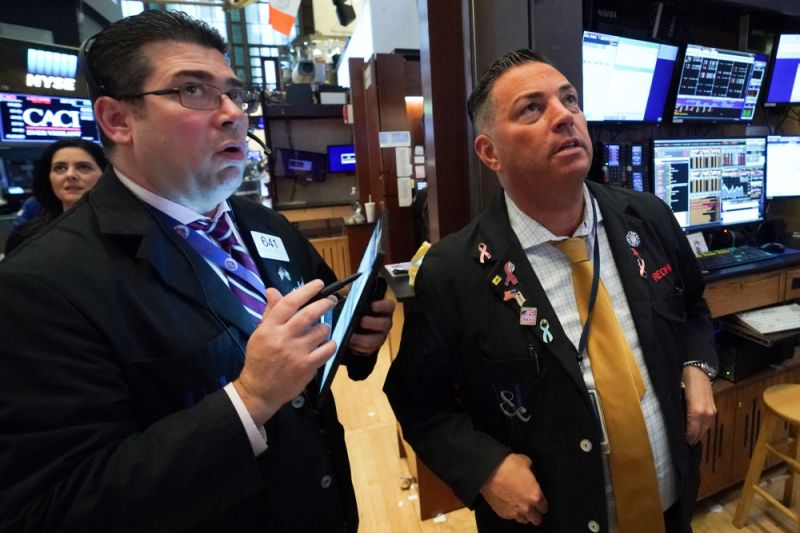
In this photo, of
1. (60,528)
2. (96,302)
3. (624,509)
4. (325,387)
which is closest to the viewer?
(60,528)

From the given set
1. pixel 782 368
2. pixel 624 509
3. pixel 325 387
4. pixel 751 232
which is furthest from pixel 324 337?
pixel 751 232

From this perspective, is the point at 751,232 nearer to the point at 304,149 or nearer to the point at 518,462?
the point at 518,462

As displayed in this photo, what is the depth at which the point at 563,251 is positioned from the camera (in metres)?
1.14

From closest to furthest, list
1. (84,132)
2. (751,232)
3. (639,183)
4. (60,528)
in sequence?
(60,528), (639,183), (751,232), (84,132)

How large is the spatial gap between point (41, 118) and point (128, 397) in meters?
5.43

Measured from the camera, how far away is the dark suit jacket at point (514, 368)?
3.42 feet

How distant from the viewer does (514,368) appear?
1066 millimetres

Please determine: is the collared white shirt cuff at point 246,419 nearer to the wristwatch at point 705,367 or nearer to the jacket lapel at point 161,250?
the jacket lapel at point 161,250

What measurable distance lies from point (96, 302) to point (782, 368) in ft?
8.75

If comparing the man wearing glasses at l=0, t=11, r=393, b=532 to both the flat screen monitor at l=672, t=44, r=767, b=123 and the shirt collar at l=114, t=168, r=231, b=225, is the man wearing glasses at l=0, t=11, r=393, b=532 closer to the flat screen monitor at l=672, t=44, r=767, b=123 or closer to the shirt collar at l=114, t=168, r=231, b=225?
the shirt collar at l=114, t=168, r=231, b=225

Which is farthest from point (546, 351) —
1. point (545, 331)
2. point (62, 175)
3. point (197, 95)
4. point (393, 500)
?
point (62, 175)

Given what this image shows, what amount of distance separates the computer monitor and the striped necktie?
2638 mm

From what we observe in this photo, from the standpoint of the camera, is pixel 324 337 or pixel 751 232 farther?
pixel 751 232

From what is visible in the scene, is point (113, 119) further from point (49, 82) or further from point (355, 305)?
point (49, 82)
